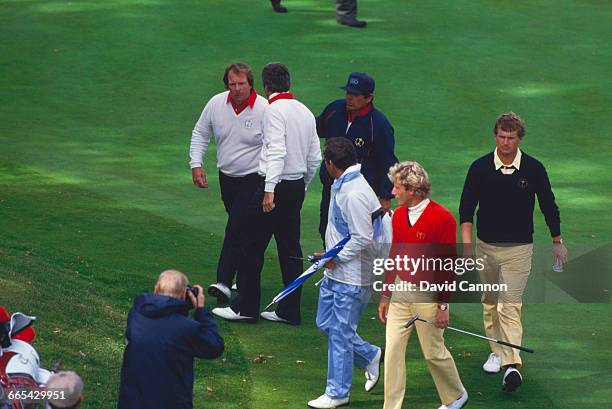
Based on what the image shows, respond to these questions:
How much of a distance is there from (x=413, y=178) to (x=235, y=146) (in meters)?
2.83

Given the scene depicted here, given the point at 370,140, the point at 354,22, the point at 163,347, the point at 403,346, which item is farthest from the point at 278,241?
the point at 354,22

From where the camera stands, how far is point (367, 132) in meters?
10.4

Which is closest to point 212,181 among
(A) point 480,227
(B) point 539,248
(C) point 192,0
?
(B) point 539,248

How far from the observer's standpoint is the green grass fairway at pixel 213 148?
9.63 meters

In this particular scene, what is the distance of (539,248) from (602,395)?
414 centimetres

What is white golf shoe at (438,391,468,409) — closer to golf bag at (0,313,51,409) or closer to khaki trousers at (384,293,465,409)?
khaki trousers at (384,293,465,409)

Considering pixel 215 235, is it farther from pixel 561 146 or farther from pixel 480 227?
pixel 561 146

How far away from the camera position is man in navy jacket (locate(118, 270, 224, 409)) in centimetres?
673

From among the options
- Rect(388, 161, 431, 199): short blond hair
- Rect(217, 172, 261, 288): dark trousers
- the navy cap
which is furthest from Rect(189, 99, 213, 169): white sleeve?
Rect(388, 161, 431, 199): short blond hair

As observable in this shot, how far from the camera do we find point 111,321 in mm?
10164

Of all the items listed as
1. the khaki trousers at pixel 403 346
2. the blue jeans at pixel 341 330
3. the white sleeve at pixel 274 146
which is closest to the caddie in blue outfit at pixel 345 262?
the blue jeans at pixel 341 330

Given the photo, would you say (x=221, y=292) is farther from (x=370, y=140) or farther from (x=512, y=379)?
(x=512, y=379)

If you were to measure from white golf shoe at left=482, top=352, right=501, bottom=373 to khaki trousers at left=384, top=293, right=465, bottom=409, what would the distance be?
119cm

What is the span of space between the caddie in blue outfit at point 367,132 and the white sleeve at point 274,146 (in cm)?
55
